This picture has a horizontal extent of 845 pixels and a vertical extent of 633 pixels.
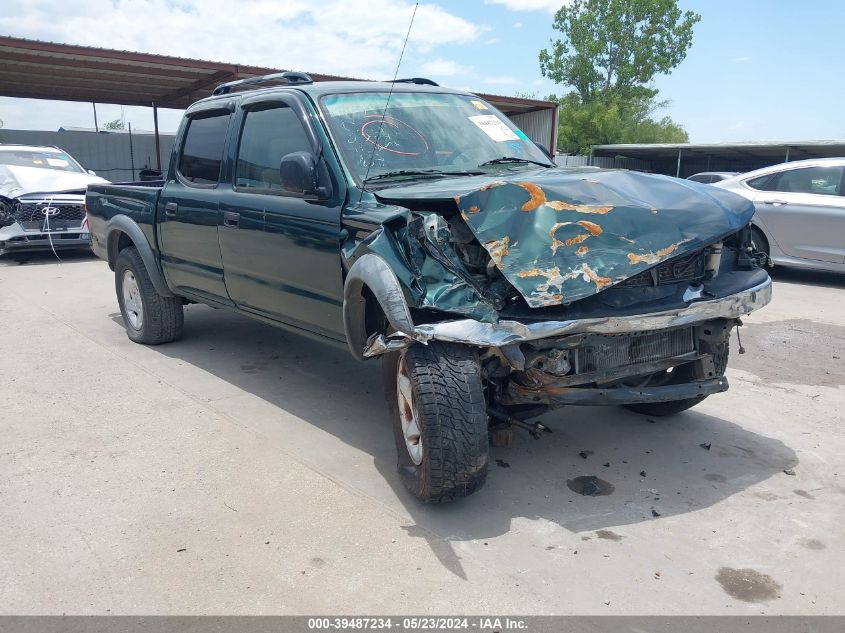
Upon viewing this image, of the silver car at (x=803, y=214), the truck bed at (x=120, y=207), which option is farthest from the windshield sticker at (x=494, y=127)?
the silver car at (x=803, y=214)

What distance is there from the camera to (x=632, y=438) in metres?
4.28

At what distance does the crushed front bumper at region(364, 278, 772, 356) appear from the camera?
2959 mm

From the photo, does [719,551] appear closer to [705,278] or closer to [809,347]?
[705,278]

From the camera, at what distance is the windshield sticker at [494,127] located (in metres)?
4.64

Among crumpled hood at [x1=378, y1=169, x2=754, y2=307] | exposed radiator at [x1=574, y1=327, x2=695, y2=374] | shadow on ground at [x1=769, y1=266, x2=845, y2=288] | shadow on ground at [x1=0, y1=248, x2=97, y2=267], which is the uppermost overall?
crumpled hood at [x1=378, y1=169, x2=754, y2=307]

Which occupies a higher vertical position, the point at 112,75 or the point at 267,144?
the point at 112,75

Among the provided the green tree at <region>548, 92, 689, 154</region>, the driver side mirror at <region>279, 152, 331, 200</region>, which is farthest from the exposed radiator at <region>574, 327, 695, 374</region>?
the green tree at <region>548, 92, 689, 154</region>

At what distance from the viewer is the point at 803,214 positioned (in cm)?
902

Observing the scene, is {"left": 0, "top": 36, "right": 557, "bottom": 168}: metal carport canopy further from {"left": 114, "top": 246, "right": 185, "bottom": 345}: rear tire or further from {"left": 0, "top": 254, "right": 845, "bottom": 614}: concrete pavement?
{"left": 0, "top": 254, "right": 845, "bottom": 614}: concrete pavement

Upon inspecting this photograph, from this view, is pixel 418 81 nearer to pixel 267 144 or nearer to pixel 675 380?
pixel 267 144

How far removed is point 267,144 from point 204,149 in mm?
933

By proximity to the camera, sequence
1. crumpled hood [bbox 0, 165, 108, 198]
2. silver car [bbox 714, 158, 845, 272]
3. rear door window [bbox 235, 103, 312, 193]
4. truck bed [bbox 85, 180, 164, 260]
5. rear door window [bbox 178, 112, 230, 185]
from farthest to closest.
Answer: crumpled hood [bbox 0, 165, 108, 198]
silver car [bbox 714, 158, 845, 272]
truck bed [bbox 85, 180, 164, 260]
rear door window [bbox 178, 112, 230, 185]
rear door window [bbox 235, 103, 312, 193]

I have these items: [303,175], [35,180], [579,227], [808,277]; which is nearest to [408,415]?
[579,227]

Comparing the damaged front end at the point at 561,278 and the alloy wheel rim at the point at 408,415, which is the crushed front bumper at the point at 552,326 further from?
the alloy wheel rim at the point at 408,415
